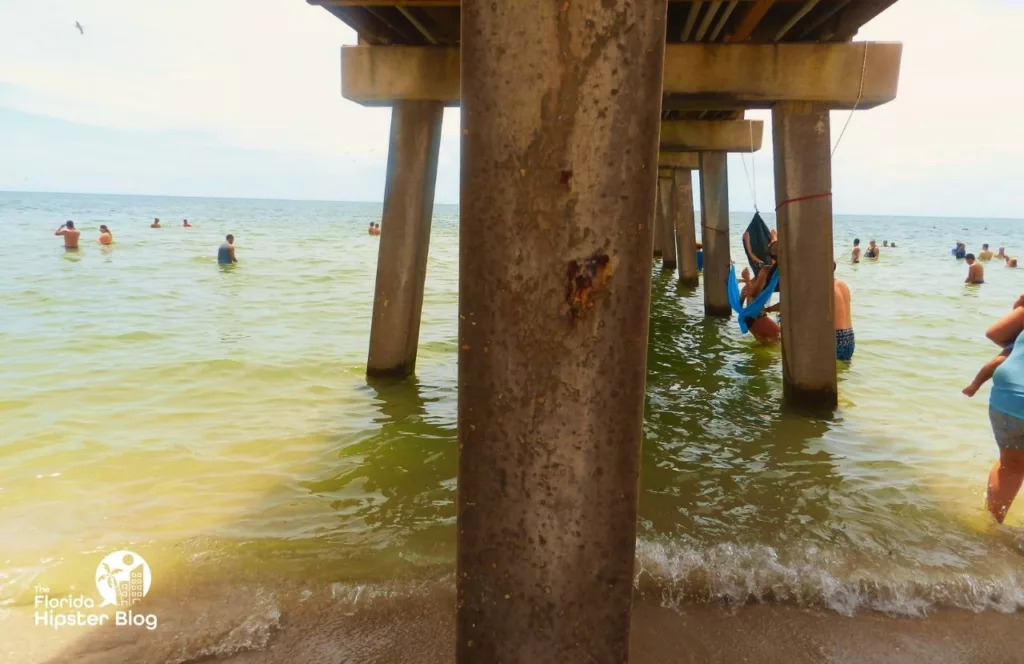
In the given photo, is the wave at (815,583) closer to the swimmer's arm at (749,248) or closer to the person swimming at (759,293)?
the person swimming at (759,293)

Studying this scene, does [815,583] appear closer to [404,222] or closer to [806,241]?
[806,241]

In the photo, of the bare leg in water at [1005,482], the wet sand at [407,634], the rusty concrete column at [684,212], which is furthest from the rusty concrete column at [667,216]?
the wet sand at [407,634]

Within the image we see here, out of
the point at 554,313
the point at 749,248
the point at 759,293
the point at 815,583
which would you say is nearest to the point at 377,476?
the point at 815,583

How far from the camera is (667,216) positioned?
1775cm

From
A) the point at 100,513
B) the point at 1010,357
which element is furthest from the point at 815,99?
the point at 100,513

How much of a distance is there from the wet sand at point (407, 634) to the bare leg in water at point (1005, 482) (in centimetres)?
104

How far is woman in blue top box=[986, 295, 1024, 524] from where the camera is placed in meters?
3.64

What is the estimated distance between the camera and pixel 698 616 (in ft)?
9.94

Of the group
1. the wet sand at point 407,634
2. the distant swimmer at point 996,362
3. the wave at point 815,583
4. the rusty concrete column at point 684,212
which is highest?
the rusty concrete column at point 684,212

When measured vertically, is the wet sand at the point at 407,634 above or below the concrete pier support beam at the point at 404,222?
below

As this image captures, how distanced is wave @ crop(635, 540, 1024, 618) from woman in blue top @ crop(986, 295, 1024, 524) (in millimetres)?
600

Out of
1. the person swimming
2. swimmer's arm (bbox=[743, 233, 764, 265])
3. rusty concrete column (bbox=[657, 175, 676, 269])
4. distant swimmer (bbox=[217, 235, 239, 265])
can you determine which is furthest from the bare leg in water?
distant swimmer (bbox=[217, 235, 239, 265])

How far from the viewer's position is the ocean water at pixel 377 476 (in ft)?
10.9

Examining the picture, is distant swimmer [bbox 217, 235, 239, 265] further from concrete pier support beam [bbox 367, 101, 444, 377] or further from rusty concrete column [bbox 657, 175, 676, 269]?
concrete pier support beam [bbox 367, 101, 444, 377]
